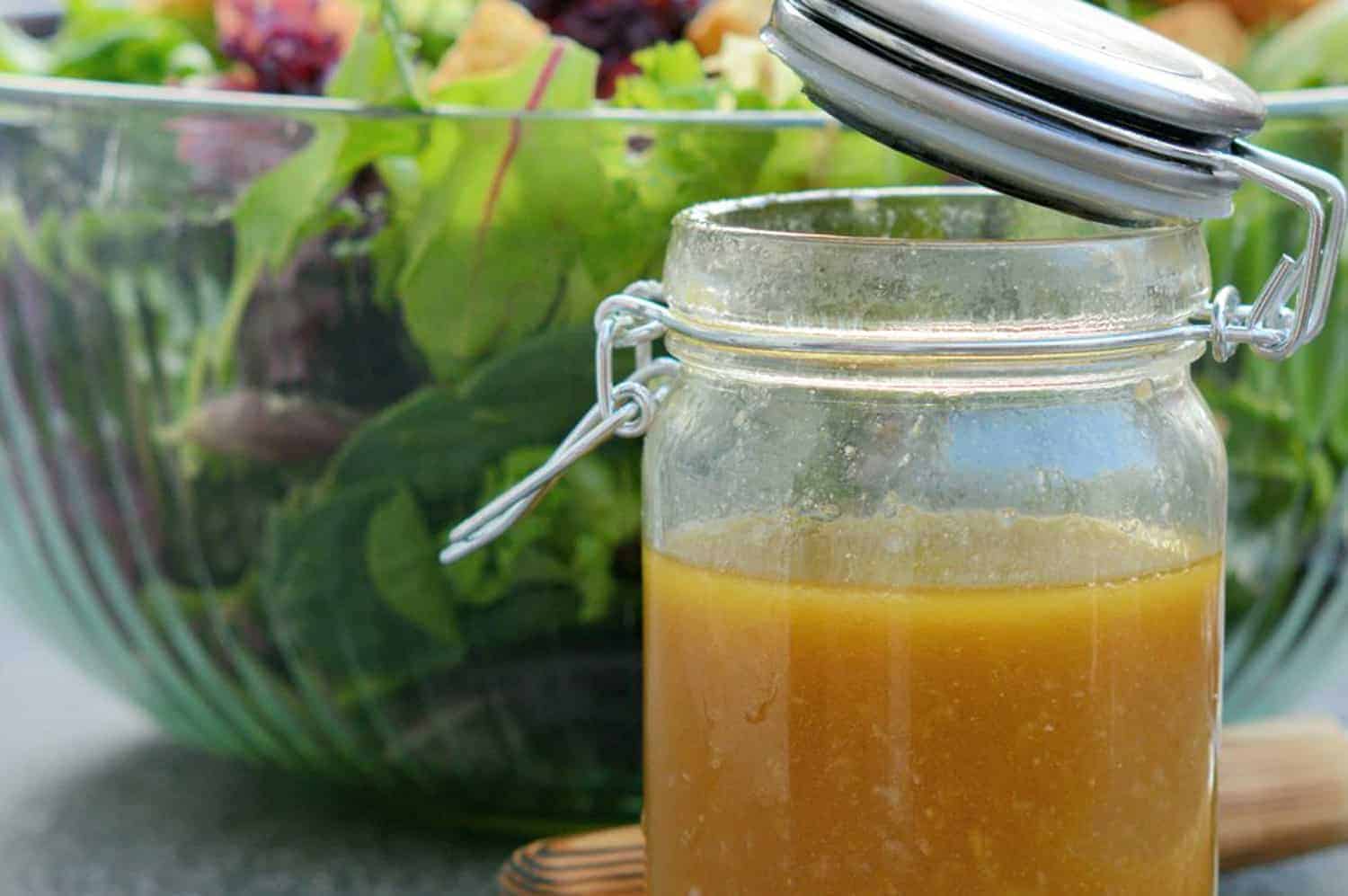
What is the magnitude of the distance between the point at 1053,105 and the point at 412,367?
0.87 feet

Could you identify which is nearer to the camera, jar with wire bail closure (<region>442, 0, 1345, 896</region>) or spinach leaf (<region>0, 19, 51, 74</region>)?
jar with wire bail closure (<region>442, 0, 1345, 896</region>)

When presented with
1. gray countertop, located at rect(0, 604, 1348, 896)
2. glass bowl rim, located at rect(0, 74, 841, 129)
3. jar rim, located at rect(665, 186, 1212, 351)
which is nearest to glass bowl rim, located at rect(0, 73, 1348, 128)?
glass bowl rim, located at rect(0, 74, 841, 129)

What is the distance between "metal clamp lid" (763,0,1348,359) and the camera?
16.2 inches

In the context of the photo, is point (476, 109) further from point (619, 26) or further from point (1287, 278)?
point (1287, 278)

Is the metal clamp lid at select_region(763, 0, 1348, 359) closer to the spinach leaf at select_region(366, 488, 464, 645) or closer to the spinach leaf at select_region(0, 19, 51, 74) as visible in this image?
the spinach leaf at select_region(366, 488, 464, 645)

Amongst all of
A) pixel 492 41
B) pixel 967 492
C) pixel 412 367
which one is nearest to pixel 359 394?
pixel 412 367

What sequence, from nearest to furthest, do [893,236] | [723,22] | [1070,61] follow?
1. [1070,61]
2. [893,236]
3. [723,22]

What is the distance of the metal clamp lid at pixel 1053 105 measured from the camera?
41 cm

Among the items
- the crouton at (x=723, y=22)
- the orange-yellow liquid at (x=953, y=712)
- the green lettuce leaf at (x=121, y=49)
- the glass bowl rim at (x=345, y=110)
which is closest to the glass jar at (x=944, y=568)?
the orange-yellow liquid at (x=953, y=712)

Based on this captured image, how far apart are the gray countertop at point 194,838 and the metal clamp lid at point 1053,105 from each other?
32 centimetres

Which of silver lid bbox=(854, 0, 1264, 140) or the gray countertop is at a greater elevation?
silver lid bbox=(854, 0, 1264, 140)

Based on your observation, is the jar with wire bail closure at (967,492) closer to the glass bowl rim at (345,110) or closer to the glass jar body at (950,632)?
the glass jar body at (950,632)

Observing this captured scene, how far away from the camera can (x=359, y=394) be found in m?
0.63

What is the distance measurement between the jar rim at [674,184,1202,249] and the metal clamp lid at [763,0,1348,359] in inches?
0.5
